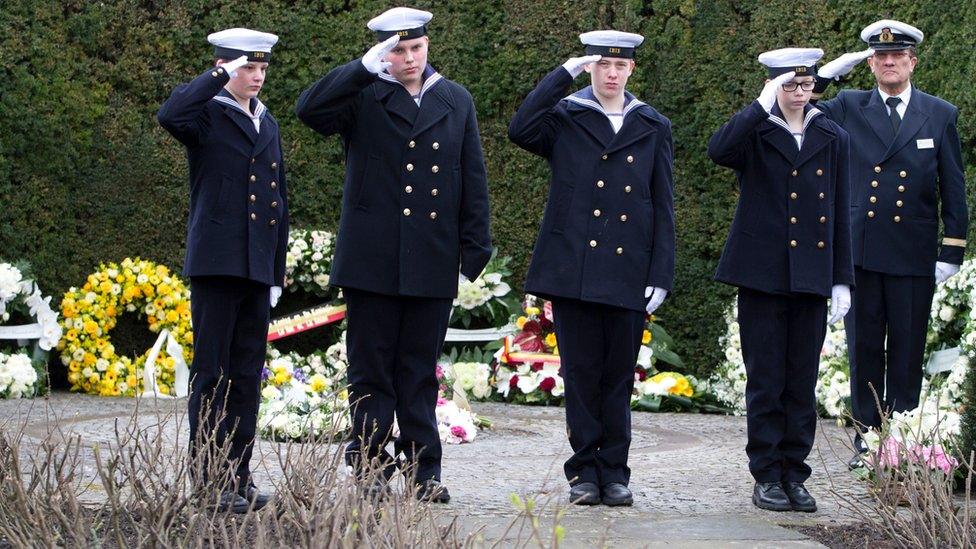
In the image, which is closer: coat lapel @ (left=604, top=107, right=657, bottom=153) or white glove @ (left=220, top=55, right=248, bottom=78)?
white glove @ (left=220, top=55, right=248, bottom=78)

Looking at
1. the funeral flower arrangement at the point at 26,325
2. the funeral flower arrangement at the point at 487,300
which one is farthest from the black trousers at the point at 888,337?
the funeral flower arrangement at the point at 26,325

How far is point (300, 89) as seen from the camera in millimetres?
9406

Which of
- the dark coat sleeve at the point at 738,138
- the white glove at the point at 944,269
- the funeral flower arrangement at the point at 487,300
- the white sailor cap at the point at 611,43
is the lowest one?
the funeral flower arrangement at the point at 487,300

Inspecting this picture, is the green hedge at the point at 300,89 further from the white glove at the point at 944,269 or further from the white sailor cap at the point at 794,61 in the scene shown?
the white sailor cap at the point at 794,61

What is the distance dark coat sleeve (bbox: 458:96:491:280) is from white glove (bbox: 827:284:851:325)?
51.8 inches

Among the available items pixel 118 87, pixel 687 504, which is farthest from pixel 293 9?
pixel 687 504

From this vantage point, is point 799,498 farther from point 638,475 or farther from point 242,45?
point 242,45

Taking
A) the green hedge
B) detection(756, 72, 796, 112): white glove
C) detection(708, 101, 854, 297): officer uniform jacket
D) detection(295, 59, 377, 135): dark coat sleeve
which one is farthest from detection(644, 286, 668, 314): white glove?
the green hedge

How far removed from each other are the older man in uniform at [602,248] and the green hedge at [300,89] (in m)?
3.77

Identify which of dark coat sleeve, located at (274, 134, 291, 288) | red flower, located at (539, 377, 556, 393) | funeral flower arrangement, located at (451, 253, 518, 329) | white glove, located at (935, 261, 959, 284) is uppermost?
dark coat sleeve, located at (274, 134, 291, 288)

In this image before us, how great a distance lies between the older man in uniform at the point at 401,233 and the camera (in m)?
4.88

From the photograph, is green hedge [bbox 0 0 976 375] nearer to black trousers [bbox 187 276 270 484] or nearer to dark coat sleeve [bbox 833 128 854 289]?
dark coat sleeve [bbox 833 128 854 289]

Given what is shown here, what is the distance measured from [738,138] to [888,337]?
61.1 inches

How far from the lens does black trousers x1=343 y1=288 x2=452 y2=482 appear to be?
4895mm
